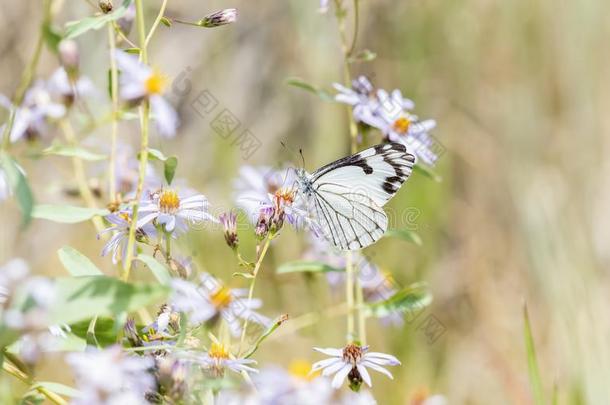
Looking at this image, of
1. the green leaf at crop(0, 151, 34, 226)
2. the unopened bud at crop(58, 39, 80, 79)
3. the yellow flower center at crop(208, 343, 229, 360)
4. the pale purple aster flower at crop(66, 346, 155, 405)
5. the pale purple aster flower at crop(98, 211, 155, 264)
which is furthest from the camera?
the unopened bud at crop(58, 39, 80, 79)

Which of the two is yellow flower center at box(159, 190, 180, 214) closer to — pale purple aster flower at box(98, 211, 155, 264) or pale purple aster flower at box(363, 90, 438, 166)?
pale purple aster flower at box(98, 211, 155, 264)

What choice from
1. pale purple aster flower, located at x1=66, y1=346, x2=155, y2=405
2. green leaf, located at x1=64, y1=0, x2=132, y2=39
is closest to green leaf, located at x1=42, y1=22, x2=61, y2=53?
green leaf, located at x1=64, y1=0, x2=132, y2=39

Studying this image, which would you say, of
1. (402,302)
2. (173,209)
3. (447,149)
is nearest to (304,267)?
(402,302)

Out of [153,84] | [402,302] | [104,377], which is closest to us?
[104,377]

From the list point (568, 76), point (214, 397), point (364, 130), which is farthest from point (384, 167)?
point (568, 76)

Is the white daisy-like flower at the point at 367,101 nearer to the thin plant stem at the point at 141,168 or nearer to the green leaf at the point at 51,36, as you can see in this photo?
the thin plant stem at the point at 141,168

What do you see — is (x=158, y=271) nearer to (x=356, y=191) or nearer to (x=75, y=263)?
(x=75, y=263)

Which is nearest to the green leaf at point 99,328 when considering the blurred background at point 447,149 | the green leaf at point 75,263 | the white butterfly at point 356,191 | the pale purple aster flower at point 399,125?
the green leaf at point 75,263
